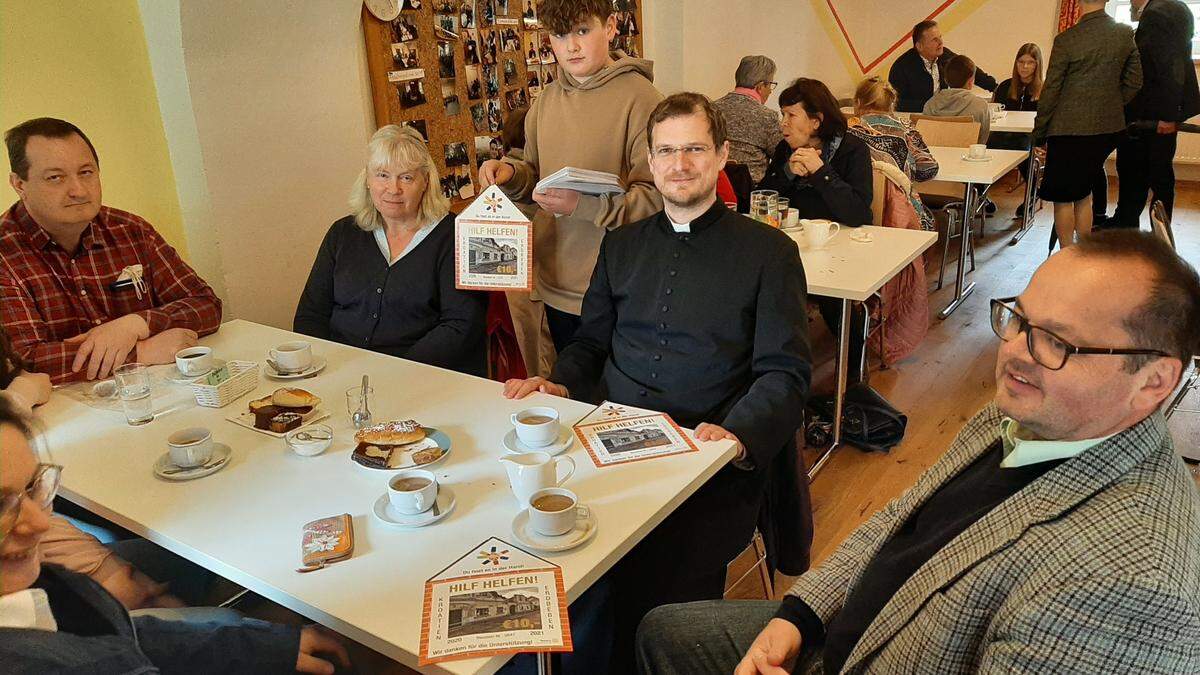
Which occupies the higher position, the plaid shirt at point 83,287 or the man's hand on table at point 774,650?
the plaid shirt at point 83,287

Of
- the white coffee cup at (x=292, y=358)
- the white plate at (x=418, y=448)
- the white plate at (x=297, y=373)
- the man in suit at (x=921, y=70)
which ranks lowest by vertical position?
the white plate at (x=418, y=448)

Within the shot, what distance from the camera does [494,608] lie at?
1.25m

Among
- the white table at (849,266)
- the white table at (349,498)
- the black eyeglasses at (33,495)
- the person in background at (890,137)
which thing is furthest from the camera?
the person in background at (890,137)

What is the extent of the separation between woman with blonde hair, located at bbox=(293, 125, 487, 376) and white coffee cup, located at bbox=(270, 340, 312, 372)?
38cm

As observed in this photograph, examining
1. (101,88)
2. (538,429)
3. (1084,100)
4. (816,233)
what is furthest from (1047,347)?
(1084,100)

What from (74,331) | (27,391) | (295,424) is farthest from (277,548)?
(74,331)

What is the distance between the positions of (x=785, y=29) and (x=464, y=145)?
4.23m

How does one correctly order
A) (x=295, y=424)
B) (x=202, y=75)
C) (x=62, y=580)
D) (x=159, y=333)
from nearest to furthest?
(x=62, y=580), (x=295, y=424), (x=159, y=333), (x=202, y=75)

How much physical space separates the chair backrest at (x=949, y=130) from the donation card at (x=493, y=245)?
3.98 meters

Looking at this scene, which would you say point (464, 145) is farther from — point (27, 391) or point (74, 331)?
point (27, 391)

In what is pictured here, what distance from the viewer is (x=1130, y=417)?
113 cm

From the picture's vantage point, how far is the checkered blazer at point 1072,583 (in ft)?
3.14

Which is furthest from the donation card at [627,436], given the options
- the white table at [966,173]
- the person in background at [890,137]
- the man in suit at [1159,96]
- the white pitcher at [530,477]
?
the man in suit at [1159,96]

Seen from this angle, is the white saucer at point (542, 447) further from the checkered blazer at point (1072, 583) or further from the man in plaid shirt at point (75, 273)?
the man in plaid shirt at point (75, 273)
